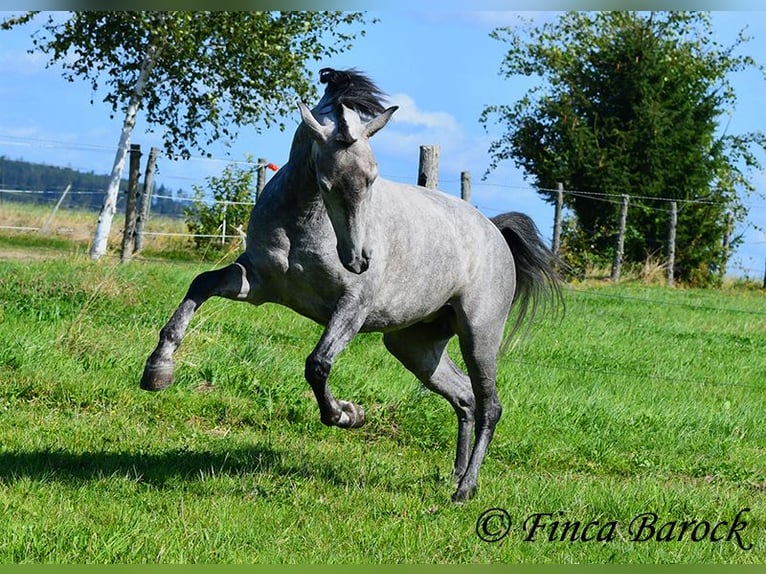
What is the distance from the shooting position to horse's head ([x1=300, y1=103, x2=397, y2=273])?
492cm

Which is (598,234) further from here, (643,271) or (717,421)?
(717,421)

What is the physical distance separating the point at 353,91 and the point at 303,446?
2.66m

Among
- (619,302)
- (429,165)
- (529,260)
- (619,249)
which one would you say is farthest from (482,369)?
(619,249)

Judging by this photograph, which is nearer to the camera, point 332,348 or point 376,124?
point 376,124

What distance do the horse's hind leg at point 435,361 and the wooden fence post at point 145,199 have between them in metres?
16.9

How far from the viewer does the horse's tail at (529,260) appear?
7.32 metres

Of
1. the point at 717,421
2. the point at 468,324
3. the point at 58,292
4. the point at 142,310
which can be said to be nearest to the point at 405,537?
the point at 468,324

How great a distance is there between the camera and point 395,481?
20.7 ft

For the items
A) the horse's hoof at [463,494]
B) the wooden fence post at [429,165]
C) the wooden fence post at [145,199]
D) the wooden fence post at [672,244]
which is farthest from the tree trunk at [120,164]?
the horse's hoof at [463,494]

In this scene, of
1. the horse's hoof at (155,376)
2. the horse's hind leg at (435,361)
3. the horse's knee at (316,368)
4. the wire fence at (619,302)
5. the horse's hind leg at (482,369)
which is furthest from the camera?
the wire fence at (619,302)

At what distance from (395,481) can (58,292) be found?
606 cm

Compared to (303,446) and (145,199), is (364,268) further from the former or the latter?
(145,199)

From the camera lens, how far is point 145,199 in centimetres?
2295

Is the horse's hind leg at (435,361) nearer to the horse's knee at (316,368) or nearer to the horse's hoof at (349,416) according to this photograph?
the horse's hoof at (349,416)
